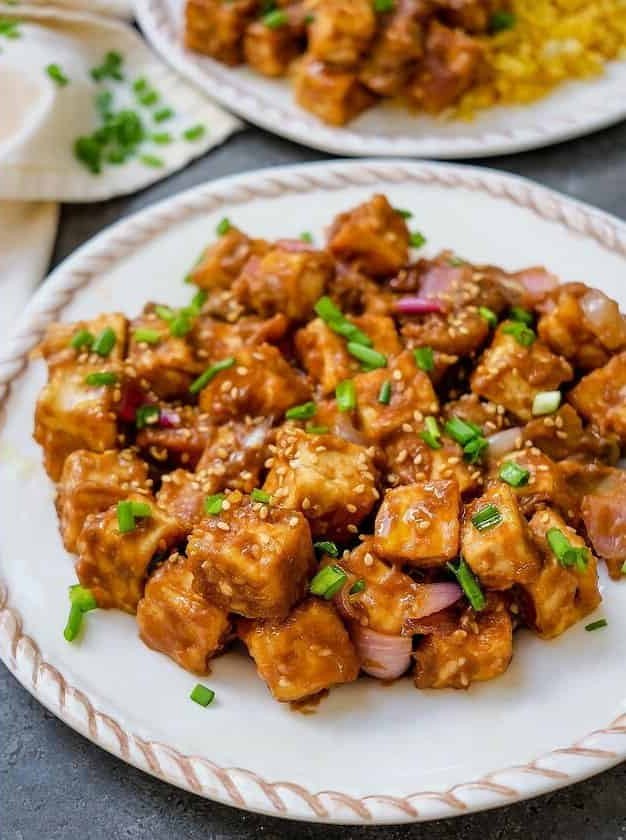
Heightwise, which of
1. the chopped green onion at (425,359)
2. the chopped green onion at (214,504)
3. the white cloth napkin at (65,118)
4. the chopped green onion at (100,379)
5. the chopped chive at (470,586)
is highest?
the chopped green onion at (425,359)

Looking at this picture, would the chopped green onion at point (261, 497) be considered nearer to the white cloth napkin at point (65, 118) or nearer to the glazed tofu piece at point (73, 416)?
the glazed tofu piece at point (73, 416)

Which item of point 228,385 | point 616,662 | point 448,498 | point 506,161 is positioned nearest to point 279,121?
point 506,161

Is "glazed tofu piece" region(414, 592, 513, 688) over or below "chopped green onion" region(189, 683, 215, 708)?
over

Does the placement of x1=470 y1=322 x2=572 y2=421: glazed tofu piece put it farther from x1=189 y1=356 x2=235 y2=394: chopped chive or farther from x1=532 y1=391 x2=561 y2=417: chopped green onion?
x1=189 y1=356 x2=235 y2=394: chopped chive

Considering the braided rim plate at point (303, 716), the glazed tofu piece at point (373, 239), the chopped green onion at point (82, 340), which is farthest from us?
the glazed tofu piece at point (373, 239)

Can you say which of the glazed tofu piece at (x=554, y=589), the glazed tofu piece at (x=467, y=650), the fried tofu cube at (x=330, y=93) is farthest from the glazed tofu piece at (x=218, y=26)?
the glazed tofu piece at (x=467, y=650)

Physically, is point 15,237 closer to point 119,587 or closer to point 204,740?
point 119,587

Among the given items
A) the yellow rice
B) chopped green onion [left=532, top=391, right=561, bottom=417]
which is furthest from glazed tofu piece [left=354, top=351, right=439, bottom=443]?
the yellow rice
